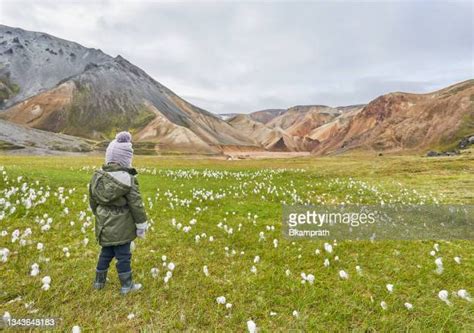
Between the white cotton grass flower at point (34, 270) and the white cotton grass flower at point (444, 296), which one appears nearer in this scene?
the white cotton grass flower at point (444, 296)

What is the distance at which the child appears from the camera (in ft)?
20.7

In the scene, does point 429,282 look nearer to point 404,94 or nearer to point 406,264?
point 406,264

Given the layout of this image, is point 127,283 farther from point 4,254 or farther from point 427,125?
point 427,125

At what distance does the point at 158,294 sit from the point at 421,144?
165 m

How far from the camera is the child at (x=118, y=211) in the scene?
6.32 metres

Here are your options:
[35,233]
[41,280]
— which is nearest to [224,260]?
[41,280]

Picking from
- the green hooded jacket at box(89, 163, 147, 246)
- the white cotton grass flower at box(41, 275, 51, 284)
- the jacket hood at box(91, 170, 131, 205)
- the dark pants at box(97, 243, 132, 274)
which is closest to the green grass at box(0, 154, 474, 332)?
the white cotton grass flower at box(41, 275, 51, 284)

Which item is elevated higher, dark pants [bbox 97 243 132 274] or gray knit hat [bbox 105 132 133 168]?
gray knit hat [bbox 105 132 133 168]

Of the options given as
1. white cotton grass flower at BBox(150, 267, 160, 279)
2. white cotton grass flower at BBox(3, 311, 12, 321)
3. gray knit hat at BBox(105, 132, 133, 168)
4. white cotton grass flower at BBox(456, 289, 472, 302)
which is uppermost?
gray knit hat at BBox(105, 132, 133, 168)

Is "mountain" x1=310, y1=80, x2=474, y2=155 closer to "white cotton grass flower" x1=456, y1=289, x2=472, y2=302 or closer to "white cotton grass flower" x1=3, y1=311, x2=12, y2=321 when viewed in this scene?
"white cotton grass flower" x1=456, y1=289, x2=472, y2=302

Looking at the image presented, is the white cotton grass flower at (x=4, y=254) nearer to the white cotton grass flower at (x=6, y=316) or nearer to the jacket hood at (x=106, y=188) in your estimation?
the white cotton grass flower at (x=6, y=316)

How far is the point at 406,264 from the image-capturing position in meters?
8.25

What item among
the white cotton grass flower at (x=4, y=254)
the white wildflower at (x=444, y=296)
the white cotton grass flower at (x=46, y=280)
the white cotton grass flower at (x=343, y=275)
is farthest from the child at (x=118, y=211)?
the white wildflower at (x=444, y=296)

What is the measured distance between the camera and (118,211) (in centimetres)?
649
